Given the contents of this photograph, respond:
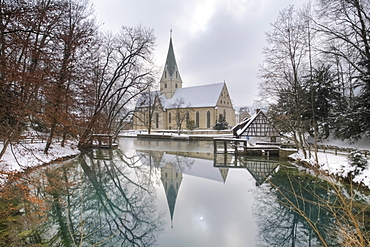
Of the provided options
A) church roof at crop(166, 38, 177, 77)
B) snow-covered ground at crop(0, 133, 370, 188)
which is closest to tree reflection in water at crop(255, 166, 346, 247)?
snow-covered ground at crop(0, 133, 370, 188)

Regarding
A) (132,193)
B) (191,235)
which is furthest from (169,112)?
(191,235)

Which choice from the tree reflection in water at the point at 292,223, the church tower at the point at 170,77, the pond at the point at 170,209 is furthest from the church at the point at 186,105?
the tree reflection in water at the point at 292,223

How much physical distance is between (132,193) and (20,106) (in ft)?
13.6

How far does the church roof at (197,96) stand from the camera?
140ft

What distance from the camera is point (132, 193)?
7.98 metres

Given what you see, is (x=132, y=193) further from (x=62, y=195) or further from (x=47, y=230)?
(x=47, y=230)

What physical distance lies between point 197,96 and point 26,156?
35710 mm

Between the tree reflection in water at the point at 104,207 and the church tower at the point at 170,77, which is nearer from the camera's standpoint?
the tree reflection in water at the point at 104,207

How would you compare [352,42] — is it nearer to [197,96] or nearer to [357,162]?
[357,162]

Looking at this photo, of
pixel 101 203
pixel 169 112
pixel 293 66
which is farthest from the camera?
pixel 169 112

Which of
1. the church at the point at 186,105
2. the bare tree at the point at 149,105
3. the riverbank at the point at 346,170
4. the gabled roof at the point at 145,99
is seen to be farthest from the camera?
the church at the point at 186,105

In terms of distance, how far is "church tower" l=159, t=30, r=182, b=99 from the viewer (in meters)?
49.5

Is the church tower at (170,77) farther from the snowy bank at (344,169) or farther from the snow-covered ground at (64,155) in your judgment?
the snowy bank at (344,169)

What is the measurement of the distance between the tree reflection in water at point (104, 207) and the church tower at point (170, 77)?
1551 inches
